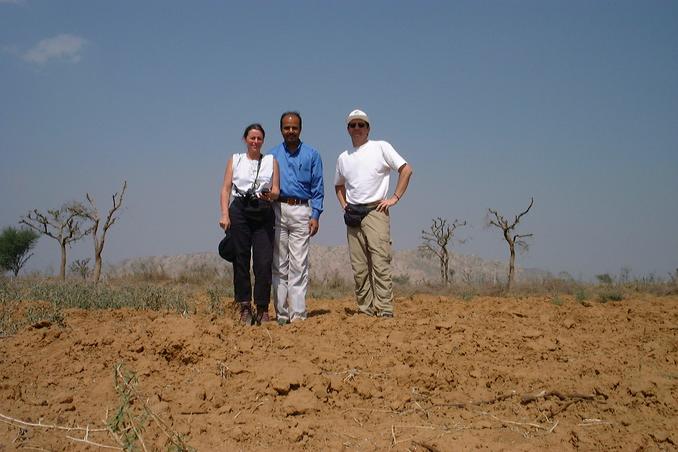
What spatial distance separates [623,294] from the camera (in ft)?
31.1

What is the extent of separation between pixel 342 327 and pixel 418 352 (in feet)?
3.29

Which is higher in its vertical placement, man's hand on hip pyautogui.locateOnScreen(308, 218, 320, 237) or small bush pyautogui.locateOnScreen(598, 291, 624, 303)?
man's hand on hip pyautogui.locateOnScreen(308, 218, 320, 237)

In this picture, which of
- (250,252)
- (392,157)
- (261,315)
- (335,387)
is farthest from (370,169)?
(335,387)

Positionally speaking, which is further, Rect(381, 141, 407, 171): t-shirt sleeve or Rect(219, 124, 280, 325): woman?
Rect(381, 141, 407, 171): t-shirt sleeve

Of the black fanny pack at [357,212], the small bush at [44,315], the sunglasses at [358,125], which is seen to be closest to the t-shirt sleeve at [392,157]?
the sunglasses at [358,125]

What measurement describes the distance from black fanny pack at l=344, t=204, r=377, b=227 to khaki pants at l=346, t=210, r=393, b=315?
0.04 meters

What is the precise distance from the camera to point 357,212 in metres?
5.78

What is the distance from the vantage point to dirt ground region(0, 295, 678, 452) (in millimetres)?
2900

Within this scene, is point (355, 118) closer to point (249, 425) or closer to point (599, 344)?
point (599, 344)

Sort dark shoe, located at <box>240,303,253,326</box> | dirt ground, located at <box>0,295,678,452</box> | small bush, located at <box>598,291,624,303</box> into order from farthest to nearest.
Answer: small bush, located at <box>598,291,624,303</box> < dark shoe, located at <box>240,303,253,326</box> < dirt ground, located at <box>0,295,678,452</box>

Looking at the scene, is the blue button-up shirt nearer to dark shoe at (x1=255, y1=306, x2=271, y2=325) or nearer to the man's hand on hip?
the man's hand on hip

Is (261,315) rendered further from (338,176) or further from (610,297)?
(610,297)

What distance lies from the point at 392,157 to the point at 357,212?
642 millimetres

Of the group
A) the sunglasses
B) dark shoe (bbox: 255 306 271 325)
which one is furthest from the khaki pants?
dark shoe (bbox: 255 306 271 325)
